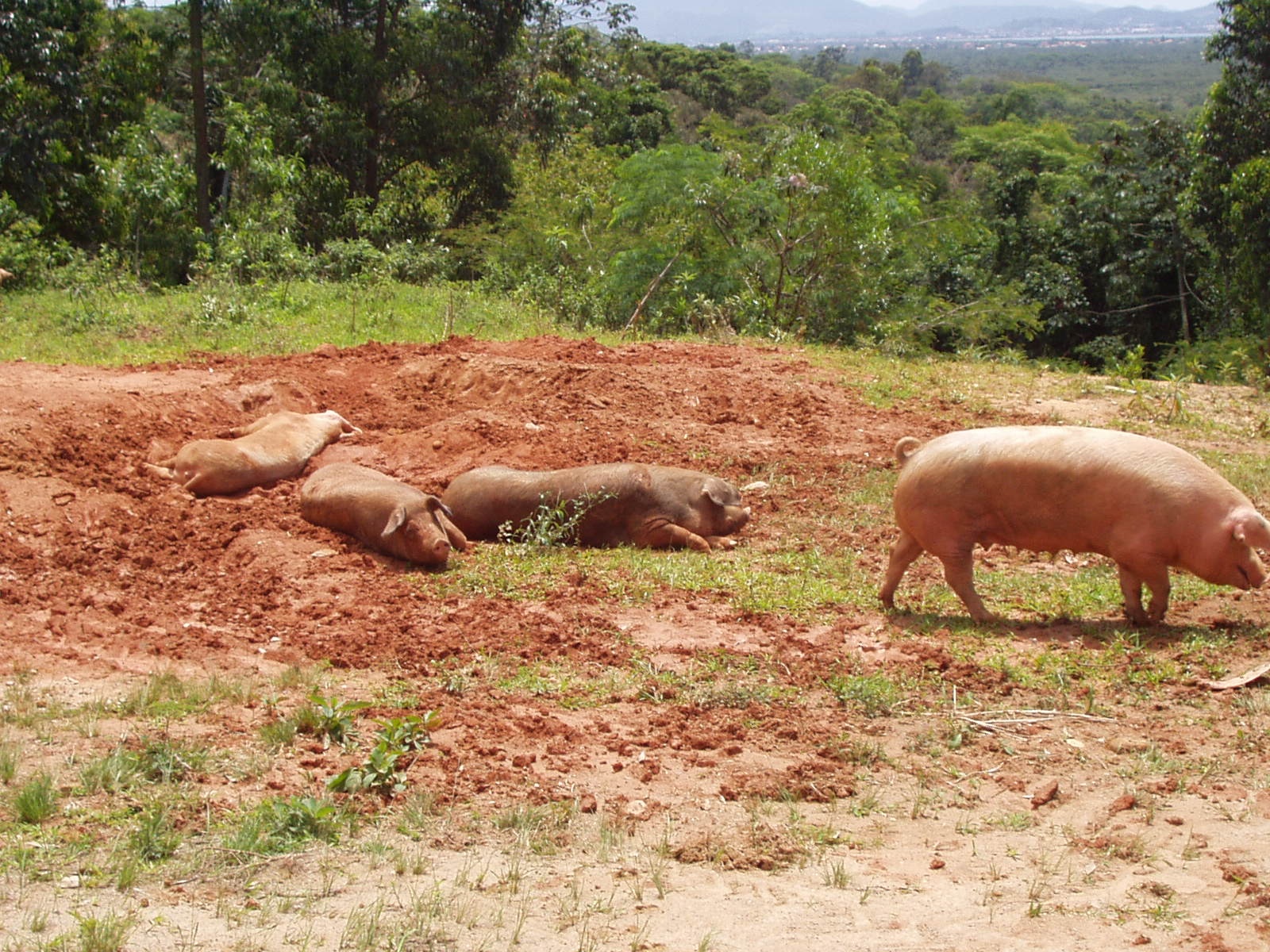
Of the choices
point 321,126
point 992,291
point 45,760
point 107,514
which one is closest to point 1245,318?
point 992,291

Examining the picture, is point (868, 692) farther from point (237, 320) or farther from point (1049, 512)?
point (237, 320)

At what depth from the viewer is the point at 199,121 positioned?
2062 centimetres

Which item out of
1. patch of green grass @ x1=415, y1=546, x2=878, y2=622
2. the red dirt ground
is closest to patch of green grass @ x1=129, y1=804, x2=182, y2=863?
the red dirt ground

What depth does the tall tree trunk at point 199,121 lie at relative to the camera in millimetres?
19953

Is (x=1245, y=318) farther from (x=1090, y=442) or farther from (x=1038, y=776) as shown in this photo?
(x=1038, y=776)

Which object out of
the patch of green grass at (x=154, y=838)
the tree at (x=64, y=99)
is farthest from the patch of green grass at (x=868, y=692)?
the tree at (x=64, y=99)

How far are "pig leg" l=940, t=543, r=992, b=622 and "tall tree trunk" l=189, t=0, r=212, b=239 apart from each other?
640 inches

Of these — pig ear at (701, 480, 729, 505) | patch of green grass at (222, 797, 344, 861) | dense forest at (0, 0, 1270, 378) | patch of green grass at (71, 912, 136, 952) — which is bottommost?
patch of green grass at (222, 797, 344, 861)

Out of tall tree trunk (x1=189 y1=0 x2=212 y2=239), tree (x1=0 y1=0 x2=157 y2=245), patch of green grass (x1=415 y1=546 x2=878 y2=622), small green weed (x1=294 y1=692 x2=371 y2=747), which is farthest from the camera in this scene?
tall tree trunk (x1=189 y1=0 x2=212 y2=239)

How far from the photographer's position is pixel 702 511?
8.62 metres

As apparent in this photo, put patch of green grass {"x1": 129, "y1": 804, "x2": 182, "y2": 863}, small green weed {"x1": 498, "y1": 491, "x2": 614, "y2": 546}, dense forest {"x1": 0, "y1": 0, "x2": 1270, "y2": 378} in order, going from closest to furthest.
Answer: patch of green grass {"x1": 129, "y1": 804, "x2": 182, "y2": 863}, small green weed {"x1": 498, "y1": 491, "x2": 614, "y2": 546}, dense forest {"x1": 0, "y1": 0, "x2": 1270, "y2": 378}

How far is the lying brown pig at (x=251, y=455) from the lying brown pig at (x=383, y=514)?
0.55 m

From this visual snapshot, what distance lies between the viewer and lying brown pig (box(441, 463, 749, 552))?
8539 millimetres

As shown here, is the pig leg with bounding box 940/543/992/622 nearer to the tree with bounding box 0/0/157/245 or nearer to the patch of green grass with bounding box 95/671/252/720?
the patch of green grass with bounding box 95/671/252/720
